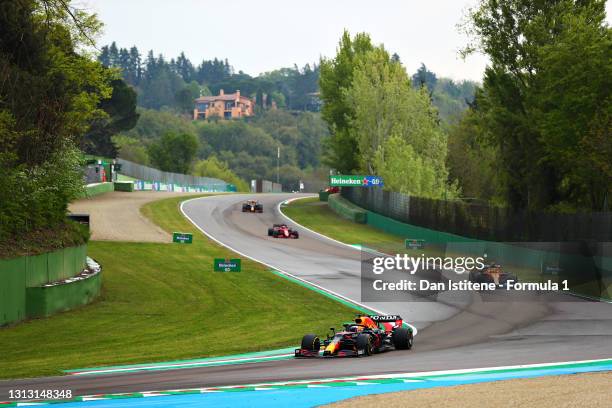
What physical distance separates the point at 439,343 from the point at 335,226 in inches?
1841

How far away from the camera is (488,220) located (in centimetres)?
5291

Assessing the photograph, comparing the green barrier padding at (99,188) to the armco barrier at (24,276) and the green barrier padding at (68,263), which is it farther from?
the armco barrier at (24,276)

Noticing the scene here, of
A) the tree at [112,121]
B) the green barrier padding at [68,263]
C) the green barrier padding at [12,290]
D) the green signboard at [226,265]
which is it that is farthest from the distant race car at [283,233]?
the tree at [112,121]

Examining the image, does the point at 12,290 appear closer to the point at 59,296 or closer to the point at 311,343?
the point at 59,296

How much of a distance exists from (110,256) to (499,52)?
30717mm

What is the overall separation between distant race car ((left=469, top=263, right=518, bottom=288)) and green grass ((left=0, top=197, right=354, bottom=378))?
4.93 metres

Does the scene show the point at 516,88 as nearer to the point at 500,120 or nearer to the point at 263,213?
the point at 500,120

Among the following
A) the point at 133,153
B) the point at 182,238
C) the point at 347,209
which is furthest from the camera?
the point at 133,153

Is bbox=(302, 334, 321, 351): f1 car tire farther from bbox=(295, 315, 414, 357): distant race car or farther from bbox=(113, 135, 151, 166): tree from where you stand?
bbox=(113, 135, 151, 166): tree

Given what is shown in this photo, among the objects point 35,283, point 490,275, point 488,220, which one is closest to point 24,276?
point 35,283

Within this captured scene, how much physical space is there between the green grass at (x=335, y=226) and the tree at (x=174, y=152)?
82449 millimetres

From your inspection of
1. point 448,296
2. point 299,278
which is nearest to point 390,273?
point 448,296

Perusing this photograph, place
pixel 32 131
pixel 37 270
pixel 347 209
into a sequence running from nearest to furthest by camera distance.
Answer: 1. pixel 37 270
2. pixel 32 131
3. pixel 347 209

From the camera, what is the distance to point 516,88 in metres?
61.0
